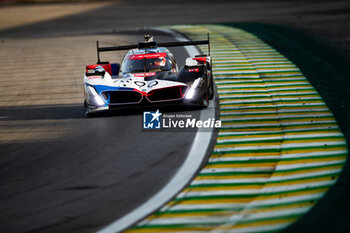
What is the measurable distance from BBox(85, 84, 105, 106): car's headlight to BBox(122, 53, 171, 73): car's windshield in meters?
1.31

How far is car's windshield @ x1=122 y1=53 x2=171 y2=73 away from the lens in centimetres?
1391

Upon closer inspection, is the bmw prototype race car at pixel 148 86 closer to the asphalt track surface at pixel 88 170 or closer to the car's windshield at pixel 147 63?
the car's windshield at pixel 147 63

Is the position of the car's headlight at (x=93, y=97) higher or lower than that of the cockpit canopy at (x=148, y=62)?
lower

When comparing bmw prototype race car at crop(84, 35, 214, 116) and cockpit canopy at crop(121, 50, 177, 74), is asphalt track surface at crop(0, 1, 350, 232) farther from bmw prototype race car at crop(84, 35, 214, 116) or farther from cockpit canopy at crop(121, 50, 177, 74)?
cockpit canopy at crop(121, 50, 177, 74)

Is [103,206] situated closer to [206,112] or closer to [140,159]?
[140,159]

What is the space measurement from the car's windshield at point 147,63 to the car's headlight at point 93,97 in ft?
4.29

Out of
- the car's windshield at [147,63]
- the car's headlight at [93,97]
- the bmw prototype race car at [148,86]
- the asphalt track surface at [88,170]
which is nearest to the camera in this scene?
the asphalt track surface at [88,170]

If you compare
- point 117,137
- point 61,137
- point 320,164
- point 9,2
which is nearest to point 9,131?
point 61,137

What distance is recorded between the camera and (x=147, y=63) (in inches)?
550

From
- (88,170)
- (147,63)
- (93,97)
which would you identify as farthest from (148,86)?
(88,170)

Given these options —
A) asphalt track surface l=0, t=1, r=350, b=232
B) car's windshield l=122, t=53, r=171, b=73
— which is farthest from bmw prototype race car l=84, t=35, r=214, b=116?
asphalt track surface l=0, t=1, r=350, b=232

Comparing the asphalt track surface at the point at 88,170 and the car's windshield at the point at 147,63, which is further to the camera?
the car's windshield at the point at 147,63

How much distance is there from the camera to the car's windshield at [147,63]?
45.6 feet

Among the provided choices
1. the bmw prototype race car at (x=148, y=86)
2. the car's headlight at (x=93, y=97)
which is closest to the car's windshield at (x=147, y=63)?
the bmw prototype race car at (x=148, y=86)
